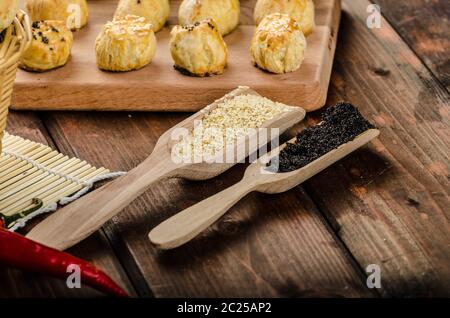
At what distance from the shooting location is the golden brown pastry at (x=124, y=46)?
1.99 m

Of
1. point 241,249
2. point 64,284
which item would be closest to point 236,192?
point 241,249

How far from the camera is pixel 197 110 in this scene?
199cm

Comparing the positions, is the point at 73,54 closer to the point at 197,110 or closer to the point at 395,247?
the point at 197,110

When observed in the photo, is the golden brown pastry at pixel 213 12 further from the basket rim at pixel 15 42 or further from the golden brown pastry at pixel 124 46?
the basket rim at pixel 15 42

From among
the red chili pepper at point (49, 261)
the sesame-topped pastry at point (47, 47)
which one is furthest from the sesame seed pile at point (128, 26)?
the red chili pepper at point (49, 261)

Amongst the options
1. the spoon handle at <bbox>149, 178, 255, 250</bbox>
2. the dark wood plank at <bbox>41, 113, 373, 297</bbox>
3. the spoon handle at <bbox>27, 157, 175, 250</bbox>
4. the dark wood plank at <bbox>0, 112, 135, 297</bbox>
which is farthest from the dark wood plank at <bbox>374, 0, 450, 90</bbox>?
the dark wood plank at <bbox>0, 112, 135, 297</bbox>

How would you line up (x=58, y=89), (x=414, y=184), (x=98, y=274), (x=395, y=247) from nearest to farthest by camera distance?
(x=98, y=274) < (x=395, y=247) < (x=414, y=184) < (x=58, y=89)

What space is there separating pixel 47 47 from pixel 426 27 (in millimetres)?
1130

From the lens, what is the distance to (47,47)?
1.98 metres

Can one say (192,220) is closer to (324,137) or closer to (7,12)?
(324,137)

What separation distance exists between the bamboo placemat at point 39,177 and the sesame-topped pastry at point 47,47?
0.76 feet

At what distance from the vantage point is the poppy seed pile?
1682 millimetres

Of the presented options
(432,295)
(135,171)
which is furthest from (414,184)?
(135,171)
